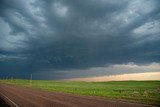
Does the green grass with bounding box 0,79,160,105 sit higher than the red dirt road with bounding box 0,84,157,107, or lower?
higher

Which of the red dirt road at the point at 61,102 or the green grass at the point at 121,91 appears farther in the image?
the green grass at the point at 121,91

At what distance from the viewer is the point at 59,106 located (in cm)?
1897

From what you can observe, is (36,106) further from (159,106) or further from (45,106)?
(159,106)

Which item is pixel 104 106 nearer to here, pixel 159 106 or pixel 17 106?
pixel 159 106

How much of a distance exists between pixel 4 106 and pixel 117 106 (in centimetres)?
957

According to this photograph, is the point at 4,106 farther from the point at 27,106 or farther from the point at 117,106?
the point at 117,106

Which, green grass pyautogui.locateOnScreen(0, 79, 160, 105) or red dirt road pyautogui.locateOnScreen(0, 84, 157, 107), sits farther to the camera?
green grass pyautogui.locateOnScreen(0, 79, 160, 105)

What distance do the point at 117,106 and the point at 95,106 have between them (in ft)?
5.82

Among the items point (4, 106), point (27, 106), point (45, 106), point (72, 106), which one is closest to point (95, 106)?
point (72, 106)

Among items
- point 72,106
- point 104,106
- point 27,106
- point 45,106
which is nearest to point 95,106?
point 104,106

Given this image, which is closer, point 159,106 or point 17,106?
point 159,106

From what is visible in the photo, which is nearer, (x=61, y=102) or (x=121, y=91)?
(x=61, y=102)

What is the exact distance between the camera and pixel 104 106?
1873 cm

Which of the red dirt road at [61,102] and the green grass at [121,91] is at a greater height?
the green grass at [121,91]
